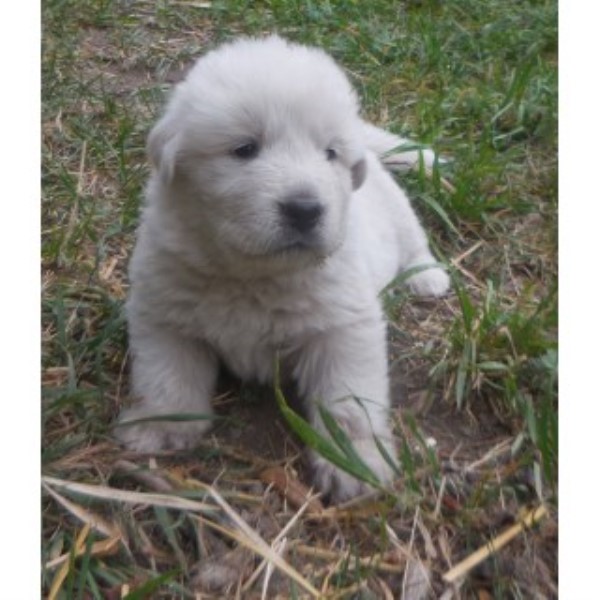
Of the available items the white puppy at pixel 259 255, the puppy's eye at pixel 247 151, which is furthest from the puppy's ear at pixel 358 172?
the puppy's eye at pixel 247 151

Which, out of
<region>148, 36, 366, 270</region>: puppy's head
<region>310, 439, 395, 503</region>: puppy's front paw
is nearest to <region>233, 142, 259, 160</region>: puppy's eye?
<region>148, 36, 366, 270</region>: puppy's head

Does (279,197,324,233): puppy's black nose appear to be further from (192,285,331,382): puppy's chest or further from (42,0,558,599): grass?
(42,0,558,599): grass

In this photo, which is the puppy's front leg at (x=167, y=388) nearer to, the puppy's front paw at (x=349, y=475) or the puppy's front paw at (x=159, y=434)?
the puppy's front paw at (x=159, y=434)

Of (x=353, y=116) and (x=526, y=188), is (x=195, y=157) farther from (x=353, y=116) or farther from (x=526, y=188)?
(x=526, y=188)

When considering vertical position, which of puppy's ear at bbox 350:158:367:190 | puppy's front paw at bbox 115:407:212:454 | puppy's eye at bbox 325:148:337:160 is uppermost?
puppy's eye at bbox 325:148:337:160

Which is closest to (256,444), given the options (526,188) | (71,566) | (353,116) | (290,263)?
(290,263)

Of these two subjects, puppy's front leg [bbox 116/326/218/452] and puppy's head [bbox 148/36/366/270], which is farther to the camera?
puppy's front leg [bbox 116/326/218/452]
